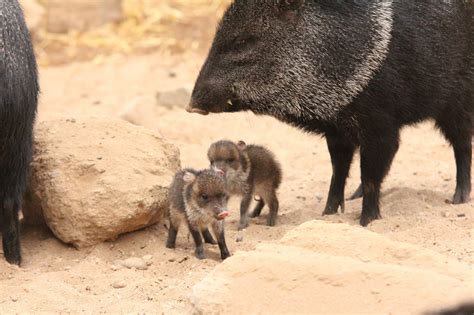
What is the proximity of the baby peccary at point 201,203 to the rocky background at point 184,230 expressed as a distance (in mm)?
160

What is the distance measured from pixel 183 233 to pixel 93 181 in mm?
878

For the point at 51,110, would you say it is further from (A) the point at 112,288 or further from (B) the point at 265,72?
(A) the point at 112,288

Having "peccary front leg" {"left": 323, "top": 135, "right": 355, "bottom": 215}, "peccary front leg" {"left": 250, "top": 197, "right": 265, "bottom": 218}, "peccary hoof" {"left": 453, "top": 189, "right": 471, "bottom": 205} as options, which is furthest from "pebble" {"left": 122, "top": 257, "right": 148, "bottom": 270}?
"peccary hoof" {"left": 453, "top": 189, "right": 471, "bottom": 205}

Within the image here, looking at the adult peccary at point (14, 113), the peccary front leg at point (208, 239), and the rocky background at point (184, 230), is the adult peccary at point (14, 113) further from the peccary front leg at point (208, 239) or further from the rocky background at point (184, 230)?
the peccary front leg at point (208, 239)

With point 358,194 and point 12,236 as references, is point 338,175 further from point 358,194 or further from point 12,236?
point 12,236

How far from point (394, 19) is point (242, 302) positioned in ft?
9.92

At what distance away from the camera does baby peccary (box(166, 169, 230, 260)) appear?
6.42 m

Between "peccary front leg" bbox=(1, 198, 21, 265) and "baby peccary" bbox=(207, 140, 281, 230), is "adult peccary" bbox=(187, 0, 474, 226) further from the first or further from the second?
"peccary front leg" bbox=(1, 198, 21, 265)

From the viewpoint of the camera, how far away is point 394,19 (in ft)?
22.6

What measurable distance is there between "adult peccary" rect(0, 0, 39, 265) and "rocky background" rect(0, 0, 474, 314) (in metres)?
0.37

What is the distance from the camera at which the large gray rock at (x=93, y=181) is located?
6.51 m

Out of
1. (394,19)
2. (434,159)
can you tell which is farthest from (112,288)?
(434,159)

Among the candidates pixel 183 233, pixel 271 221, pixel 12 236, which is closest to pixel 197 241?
pixel 183 233

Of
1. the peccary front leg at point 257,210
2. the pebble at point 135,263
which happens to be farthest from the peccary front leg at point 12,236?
the peccary front leg at point 257,210
